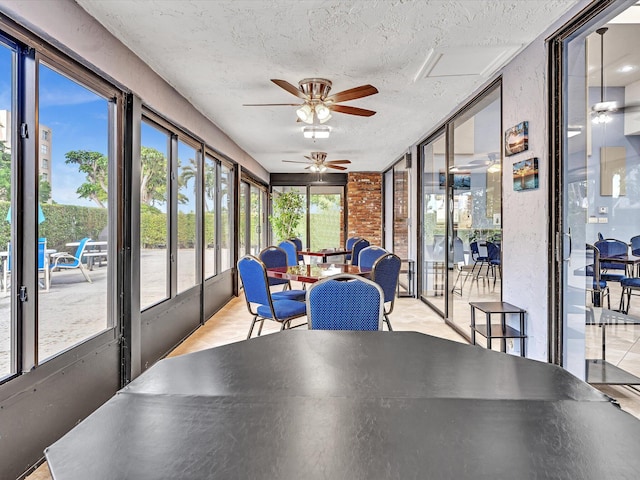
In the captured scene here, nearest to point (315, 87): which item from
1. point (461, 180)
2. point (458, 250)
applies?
point (461, 180)

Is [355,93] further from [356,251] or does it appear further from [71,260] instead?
[356,251]

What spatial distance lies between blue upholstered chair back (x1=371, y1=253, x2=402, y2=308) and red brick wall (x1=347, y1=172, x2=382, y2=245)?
5870 mm

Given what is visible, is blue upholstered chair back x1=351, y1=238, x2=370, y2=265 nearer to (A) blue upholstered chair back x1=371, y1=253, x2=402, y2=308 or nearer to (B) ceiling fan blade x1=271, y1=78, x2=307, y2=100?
(A) blue upholstered chair back x1=371, y1=253, x2=402, y2=308

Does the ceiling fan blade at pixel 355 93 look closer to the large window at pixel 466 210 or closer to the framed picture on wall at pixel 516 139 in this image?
the framed picture on wall at pixel 516 139

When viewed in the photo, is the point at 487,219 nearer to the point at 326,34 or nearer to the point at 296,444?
the point at 326,34

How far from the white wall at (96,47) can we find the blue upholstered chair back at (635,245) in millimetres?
3587

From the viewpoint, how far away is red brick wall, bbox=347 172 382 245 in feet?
31.7

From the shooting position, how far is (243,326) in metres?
4.71

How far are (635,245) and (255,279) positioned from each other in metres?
2.76

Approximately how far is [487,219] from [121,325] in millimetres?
3359

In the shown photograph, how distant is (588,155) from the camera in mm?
2590

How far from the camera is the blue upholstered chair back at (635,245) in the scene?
2.51 metres

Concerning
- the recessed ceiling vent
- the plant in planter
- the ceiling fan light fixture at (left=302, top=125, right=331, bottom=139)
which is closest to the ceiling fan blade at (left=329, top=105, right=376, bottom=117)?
the recessed ceiling vent

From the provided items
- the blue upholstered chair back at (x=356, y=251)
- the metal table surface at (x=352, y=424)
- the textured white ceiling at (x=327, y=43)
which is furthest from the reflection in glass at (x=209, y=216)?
the metal table surface at (x=352, y=424)
